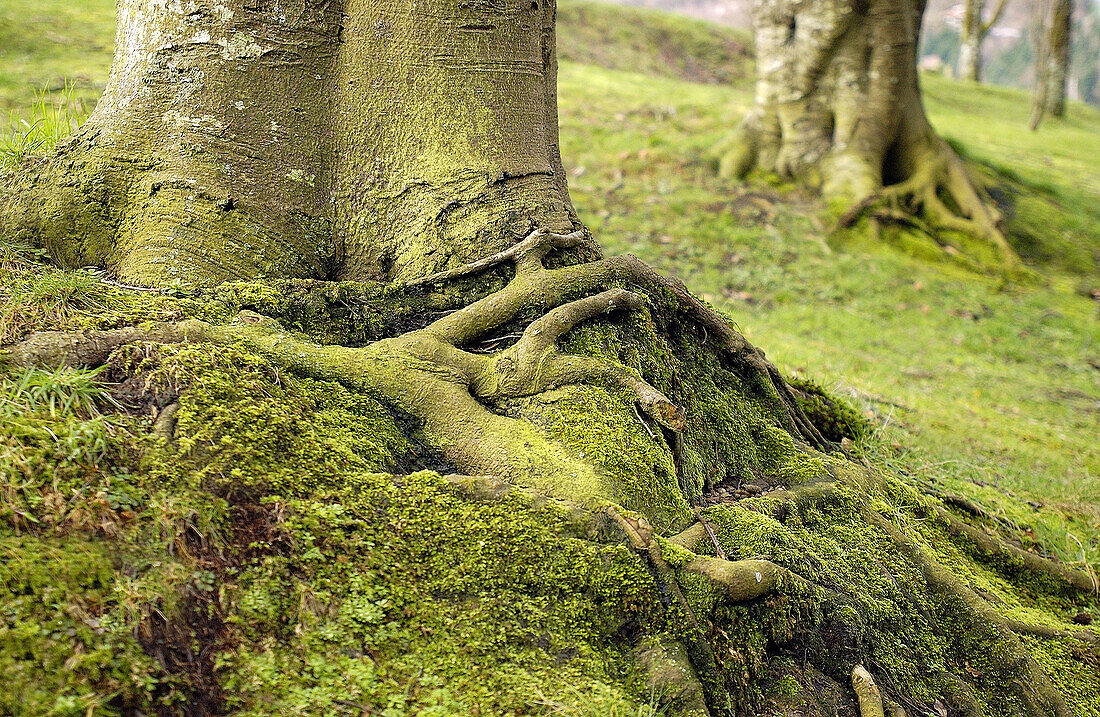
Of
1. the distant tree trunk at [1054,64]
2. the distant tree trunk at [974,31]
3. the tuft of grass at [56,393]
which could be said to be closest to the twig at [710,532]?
the tuft of grass at [56,393]

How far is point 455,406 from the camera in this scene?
9.42 ft

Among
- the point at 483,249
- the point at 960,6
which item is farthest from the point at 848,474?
the point at 960,6

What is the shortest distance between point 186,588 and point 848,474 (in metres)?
3.15

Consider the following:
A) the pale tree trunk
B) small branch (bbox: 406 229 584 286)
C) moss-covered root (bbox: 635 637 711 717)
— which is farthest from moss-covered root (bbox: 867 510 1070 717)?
the pale tree trunk

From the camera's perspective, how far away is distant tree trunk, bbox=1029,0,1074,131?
22.0m

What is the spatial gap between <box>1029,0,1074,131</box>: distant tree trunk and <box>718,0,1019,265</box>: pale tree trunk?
47.6ft

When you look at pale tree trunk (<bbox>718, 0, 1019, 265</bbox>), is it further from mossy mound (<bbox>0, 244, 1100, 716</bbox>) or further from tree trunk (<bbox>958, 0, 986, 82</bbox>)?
tree trunk (<bbox>958, 0, 986, 82</bbox>)

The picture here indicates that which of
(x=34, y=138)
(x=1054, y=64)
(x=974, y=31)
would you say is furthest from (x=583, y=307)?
(x=974, y=31)

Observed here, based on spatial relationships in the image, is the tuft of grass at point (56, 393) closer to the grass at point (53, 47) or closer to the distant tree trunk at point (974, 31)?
the grass at point (53, 47)

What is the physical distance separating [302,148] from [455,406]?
67.0 inches

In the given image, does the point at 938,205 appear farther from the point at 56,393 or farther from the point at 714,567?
the point at 56,393

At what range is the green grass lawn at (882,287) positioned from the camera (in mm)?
5852

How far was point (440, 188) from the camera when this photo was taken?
3629 mm

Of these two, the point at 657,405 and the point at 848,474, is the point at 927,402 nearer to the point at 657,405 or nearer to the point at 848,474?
the point at 848,474
